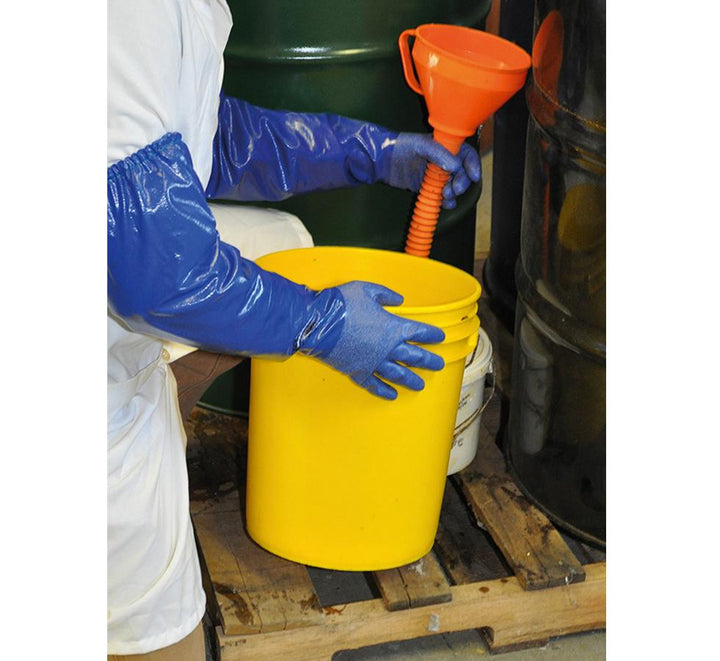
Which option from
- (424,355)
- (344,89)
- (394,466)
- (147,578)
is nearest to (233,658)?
(147,578)

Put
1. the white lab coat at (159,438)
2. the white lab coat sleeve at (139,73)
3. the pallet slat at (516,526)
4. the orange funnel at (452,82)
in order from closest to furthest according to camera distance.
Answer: the white lab coat sleeve at (139,73) → the white lab coat at (159,438) → the orange funnel at (452,82) → the pallet slat at (516,526)

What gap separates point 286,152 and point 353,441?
59 centimetres

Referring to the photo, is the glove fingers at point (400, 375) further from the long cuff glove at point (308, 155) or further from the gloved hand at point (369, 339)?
the long cuff glove at point (308, 155)

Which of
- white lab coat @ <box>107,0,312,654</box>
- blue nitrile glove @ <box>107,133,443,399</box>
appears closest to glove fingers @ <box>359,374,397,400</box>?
blue nitrile glove @ <box>107,133,443,399</box>

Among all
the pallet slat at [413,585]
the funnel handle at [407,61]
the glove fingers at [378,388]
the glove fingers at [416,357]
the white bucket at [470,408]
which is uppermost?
the funnel handle at [407,61]

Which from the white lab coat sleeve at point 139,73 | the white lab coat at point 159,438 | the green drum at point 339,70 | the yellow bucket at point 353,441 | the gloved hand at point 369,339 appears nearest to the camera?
the white lab coat sleeve at point 139,73

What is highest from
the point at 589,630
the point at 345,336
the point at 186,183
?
the point at 186,183

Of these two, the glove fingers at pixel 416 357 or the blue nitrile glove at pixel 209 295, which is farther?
the glove fingers at pixel 416 357

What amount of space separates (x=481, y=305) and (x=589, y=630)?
1100 millimetres

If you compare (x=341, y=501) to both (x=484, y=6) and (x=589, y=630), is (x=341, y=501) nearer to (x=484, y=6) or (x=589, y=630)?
(x=589, y=630)

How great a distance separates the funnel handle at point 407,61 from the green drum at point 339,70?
0.24ft

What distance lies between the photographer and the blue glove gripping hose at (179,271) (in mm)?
1401

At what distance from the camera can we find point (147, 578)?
5.74 feet

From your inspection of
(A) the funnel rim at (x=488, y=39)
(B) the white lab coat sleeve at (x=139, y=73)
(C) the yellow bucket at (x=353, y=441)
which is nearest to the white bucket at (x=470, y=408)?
(C) the yellow bucket at (x=353, y=441)
